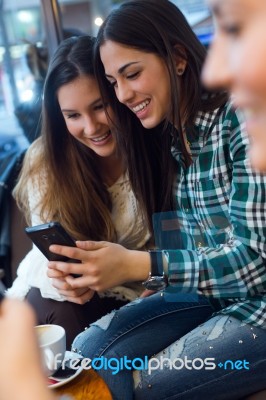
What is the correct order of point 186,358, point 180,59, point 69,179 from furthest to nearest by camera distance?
1. point 69,179
2. point 180,59
3. point 186,358

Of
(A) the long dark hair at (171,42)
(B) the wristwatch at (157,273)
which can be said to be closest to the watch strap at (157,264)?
(B) the wristwatch at (157,273)

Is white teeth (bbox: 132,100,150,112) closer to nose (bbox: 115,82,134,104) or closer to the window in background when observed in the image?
nose (bbox: 115,82,134,104)

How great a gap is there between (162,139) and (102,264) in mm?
460

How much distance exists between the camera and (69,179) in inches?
65.4

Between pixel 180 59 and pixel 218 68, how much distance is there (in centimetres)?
91

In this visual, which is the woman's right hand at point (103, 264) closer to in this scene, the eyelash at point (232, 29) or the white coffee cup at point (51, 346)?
the white coffee cup at point (51, 346)

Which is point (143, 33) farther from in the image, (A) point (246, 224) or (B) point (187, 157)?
A: (A) point (246, 224)

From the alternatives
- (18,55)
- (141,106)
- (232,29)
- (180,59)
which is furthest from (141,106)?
(18,55)

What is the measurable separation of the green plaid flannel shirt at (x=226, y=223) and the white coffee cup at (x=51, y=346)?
1.02ft

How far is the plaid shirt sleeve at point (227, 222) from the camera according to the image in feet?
3.58

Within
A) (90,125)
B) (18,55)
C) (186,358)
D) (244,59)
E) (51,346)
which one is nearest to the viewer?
(244,59)

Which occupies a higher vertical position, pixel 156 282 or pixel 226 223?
pixel 226 223

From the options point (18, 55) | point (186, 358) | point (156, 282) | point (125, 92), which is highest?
point (18, 55)

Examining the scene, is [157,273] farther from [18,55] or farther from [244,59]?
[18,55]
